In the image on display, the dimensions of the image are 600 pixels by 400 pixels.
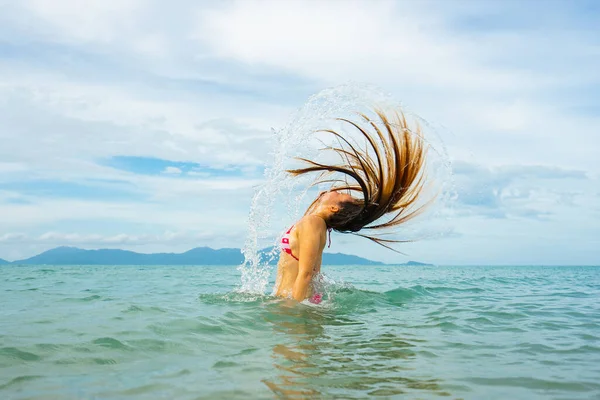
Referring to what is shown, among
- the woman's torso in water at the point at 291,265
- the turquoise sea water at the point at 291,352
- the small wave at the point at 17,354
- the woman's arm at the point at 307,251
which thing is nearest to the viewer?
the turquoise sea water at the point at 291,352

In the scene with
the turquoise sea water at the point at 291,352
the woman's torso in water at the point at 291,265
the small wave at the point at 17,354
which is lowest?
the small wave at the point at 17,354

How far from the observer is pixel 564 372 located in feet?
15.8

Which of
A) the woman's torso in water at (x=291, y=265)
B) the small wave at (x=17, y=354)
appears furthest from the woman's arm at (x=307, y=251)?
the small wave at (x=17, y=354)

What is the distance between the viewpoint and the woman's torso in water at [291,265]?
7.41 metres

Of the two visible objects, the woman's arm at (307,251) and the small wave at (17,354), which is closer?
the small wave at (17,354)

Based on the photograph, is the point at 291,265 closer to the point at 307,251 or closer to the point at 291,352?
the point at 307,251

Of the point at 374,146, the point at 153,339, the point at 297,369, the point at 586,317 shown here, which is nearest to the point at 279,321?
the point at 153,339

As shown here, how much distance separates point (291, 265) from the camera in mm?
7699

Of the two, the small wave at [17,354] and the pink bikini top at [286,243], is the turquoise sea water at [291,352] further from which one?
the pink bikini top at [286,243]

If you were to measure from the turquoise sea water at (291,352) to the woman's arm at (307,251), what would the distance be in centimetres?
26

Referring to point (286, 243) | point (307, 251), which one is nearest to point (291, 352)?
point (307, 251)

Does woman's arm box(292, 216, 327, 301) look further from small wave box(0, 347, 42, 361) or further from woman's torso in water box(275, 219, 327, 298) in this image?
small wave box(0, 347, 42, 361)

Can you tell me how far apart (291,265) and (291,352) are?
102 inches

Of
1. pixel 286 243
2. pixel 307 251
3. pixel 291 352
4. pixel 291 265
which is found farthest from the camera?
pixel 291 265
